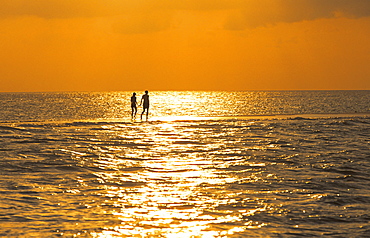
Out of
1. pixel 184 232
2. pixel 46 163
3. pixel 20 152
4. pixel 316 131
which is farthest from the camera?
pixel 316 131

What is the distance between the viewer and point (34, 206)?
39.5ft

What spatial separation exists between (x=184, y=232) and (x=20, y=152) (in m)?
14.1

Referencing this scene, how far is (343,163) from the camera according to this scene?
63.4 ft

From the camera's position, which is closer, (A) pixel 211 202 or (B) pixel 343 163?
(A) pixel 211 202

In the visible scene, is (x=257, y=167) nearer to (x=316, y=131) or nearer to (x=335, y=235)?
(x=335, y=235)

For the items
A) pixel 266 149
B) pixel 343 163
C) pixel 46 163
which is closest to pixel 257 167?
pixel 343 163

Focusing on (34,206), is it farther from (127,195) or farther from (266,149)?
(266,149)

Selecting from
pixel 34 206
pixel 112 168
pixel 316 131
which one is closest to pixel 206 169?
pixel 112 168

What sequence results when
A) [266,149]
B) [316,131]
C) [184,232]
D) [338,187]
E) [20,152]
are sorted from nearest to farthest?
[184,232] < [338,187] < [20,152] < [266,149] < [316,131]

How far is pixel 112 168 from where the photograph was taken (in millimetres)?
18078

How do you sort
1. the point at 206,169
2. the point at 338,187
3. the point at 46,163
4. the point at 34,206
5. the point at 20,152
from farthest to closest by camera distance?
the point at 20,152 → the point at 46,163 → the point at 206,169 → the point at 338,187 → the point at 34,206

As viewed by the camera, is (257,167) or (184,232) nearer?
(184,232)

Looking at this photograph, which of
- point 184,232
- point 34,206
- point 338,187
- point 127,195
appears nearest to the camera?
point 184,232

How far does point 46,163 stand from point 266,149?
33.5 feet
